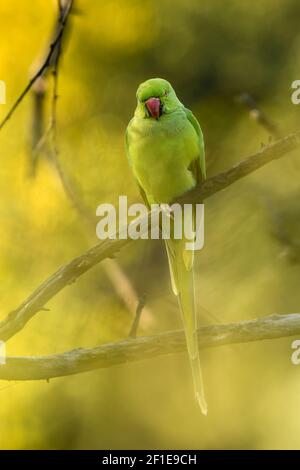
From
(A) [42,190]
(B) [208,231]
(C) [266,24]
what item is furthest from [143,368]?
(C) [266,24]

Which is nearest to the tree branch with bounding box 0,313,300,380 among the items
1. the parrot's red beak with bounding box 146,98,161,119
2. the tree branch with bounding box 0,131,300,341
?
the tree branch with bounding box 0,131,300,341

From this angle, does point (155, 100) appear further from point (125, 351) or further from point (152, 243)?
point (152, 243)

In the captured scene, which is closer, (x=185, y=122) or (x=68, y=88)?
(x=185, y=122)

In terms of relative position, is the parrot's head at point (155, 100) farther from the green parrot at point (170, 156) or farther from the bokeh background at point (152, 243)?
the bokeh background at point (152, 243)

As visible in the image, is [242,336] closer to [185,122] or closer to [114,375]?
[185,122]

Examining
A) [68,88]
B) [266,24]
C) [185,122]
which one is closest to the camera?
[185,122]

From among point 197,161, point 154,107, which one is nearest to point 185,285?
point 197,161

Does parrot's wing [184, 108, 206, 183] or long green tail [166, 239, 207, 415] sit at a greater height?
parrot's wing [184, 108, 206, 183]

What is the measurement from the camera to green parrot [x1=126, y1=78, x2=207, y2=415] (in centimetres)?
201

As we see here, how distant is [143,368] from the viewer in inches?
127

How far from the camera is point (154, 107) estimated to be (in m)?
2.00

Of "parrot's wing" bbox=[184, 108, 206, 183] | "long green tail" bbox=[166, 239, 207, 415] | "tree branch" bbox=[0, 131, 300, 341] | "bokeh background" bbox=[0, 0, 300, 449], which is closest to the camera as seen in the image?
"tree branch" bbox=[0, 131, 300, 341]

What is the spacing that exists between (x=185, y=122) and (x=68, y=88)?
123 cm

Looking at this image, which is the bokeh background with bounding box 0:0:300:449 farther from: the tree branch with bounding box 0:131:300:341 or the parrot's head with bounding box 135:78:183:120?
the tree branch with bounding box 0:131:300:341
